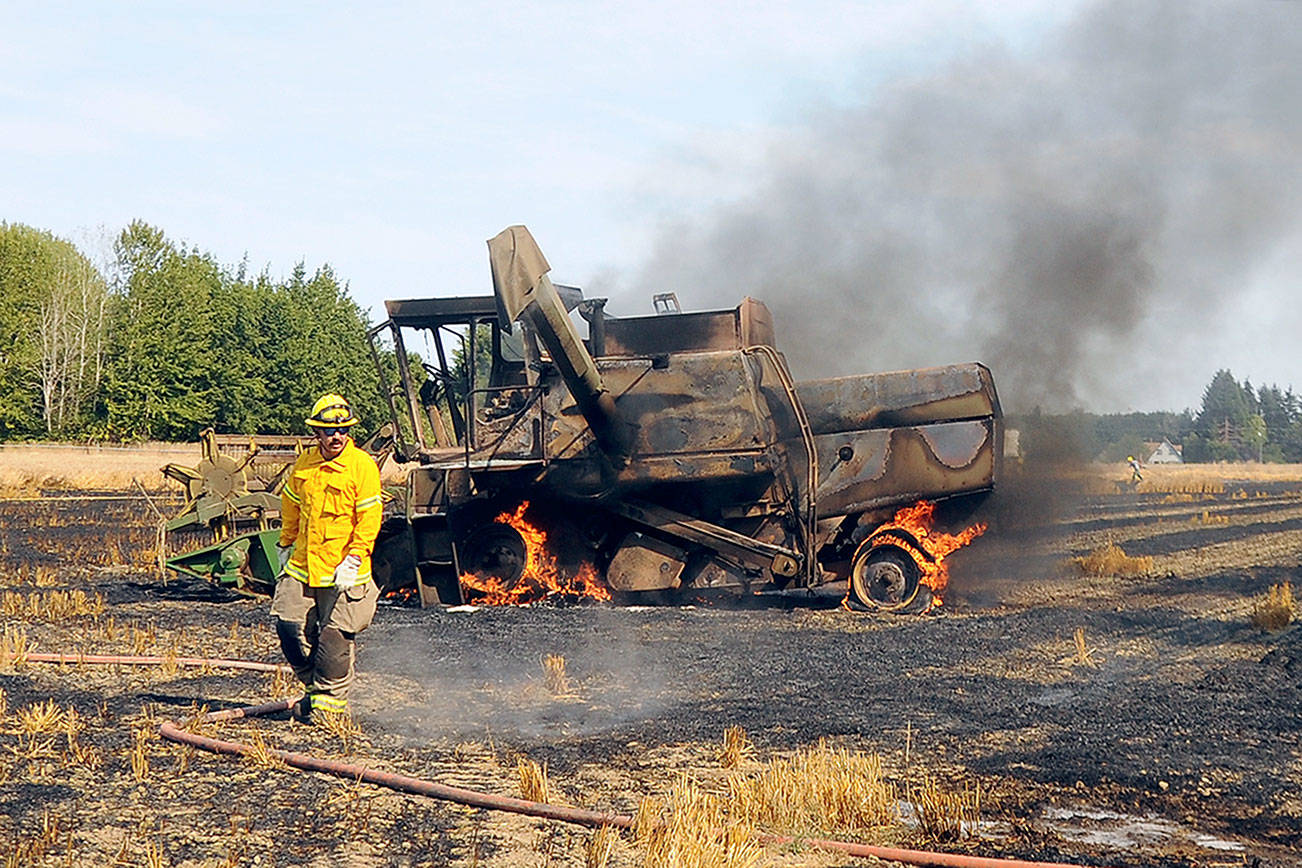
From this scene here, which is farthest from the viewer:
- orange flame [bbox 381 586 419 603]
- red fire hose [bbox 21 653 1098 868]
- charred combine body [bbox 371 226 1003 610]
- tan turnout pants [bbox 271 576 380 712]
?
orange flame [bbox 381 586 419 603]

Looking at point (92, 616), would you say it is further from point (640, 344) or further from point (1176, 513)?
point (1176, 513)

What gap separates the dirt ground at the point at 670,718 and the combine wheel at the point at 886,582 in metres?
0.41

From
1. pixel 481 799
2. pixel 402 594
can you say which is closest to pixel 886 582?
pixel 402 594

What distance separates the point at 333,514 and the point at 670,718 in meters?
2.33

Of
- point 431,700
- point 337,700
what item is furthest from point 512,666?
point 337,700

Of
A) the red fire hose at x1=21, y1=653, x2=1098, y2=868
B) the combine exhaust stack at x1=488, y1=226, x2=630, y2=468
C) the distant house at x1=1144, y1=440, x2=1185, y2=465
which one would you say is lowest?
the red fire hose at x1=21, y1=653, x2=1098, y2=868

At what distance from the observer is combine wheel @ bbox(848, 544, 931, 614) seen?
553 inches

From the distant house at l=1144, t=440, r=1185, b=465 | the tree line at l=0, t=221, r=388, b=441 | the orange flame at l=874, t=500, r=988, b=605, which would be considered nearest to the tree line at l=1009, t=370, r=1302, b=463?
the distant house at l=1144, t=440, r=1185, b=465

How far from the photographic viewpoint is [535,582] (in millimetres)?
14703

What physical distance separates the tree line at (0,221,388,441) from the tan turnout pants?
172ft

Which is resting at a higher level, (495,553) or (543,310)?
(543,310)

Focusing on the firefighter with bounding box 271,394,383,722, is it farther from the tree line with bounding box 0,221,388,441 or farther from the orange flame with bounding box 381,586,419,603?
the tree line with bounding box 0,221,388,441

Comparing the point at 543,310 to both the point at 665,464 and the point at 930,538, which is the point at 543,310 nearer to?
the point at 665,464

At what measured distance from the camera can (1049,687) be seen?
9.52m
